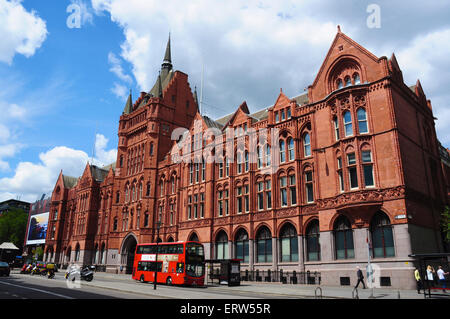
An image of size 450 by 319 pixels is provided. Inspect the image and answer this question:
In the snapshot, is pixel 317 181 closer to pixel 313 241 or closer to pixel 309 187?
pixel 309 187

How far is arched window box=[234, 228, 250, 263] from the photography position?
40.0m

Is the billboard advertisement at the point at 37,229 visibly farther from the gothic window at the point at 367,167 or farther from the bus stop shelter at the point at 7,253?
the gothic window at the point at 367,167

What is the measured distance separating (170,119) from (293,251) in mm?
35057

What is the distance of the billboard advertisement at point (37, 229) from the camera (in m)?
94.2

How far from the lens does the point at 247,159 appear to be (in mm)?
42906

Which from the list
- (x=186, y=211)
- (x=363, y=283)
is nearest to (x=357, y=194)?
(x=363, y=283)

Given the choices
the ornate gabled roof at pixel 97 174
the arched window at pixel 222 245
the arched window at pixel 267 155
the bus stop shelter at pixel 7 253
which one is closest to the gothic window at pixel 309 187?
the arched window at pixel 267 155

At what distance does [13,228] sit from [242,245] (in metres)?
101

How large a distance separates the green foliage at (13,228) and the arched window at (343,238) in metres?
109

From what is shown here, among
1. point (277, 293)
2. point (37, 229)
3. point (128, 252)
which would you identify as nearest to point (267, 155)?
point (277, 293)

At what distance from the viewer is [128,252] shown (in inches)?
2314

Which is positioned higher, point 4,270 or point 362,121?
point 362,121

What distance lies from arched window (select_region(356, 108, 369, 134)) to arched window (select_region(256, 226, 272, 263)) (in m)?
15.1
